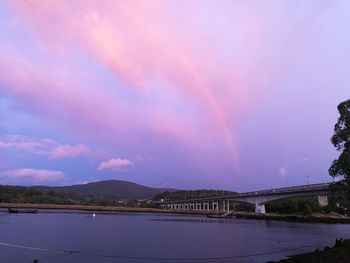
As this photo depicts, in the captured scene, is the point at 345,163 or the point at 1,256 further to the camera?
the point at 345,163

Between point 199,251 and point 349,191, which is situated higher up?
point 349,191

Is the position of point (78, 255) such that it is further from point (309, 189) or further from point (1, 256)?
point (309, 189)

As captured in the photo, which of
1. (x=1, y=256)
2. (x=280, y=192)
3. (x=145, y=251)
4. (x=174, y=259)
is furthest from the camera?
(x=280, y=192)

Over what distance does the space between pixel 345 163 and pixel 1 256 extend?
37703 millimetres

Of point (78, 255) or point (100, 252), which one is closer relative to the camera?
point (78, 255)

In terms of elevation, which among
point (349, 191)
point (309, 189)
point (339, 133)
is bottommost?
point (349, 191)

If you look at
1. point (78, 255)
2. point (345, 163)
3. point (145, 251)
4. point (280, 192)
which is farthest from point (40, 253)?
point (280, 192)

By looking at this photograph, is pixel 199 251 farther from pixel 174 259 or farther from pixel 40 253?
pixel 40 253

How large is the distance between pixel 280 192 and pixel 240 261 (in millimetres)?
155567

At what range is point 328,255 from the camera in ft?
126

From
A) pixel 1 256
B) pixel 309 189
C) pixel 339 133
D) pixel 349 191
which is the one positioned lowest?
pixel 1 256

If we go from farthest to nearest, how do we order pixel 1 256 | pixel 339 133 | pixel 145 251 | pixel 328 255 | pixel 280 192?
pixel 280 192, pixel 145 251, pixel 339 133, pixel 1 256, pixel 328 255

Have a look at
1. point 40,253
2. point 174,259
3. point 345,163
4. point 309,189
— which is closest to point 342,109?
point 345,163

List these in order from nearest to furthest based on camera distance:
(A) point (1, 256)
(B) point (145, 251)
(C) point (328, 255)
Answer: (C) point (328, 255)
(A) point (1, 256)
(B) point (145, 251)
